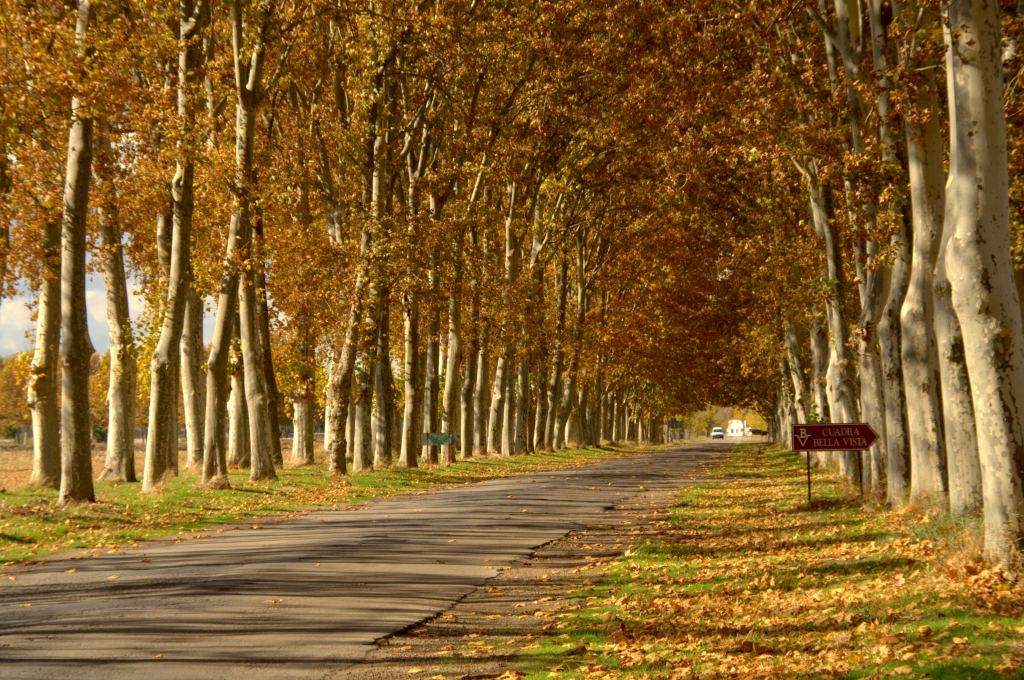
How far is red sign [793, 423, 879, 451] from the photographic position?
52.0 ft

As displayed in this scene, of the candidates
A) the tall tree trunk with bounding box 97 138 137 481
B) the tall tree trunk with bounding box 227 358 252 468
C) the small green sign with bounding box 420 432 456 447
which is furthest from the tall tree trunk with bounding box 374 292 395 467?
the tall tree trunk with bounding box 97 138 137 481

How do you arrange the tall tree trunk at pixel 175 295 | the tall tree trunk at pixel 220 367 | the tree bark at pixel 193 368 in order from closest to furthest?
1. the tall tree trunk at pixel 175 295
2. the tall tree trunk at pixel 220 367
3. the tree bark at pixel 193 368

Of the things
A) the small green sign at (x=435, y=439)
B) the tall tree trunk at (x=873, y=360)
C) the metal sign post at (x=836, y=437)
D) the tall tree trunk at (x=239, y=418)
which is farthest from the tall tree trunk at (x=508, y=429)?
the metal sign post at (x=836, y=437)

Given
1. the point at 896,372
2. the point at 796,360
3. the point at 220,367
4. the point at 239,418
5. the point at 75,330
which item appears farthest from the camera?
the point at 796,360

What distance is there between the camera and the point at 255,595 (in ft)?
30.9

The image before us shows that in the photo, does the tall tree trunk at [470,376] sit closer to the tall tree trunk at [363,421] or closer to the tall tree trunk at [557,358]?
the tall tree trunk at [557,358]

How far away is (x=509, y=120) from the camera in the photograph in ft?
100

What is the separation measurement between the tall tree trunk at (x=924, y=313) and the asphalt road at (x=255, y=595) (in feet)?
18.2

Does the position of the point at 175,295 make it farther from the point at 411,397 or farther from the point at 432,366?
the point at 432,366

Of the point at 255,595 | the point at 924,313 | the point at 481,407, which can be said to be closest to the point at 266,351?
the point at 255,595

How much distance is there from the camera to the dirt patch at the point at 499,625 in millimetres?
7059

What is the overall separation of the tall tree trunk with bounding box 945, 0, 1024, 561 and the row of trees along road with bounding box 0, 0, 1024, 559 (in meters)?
0.03

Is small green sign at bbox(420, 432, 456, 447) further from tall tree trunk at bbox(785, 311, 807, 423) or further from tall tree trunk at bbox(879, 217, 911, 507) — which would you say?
tall tree trunk at bbox(879, 217, 911, 507)

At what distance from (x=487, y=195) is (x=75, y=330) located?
23253 mm
